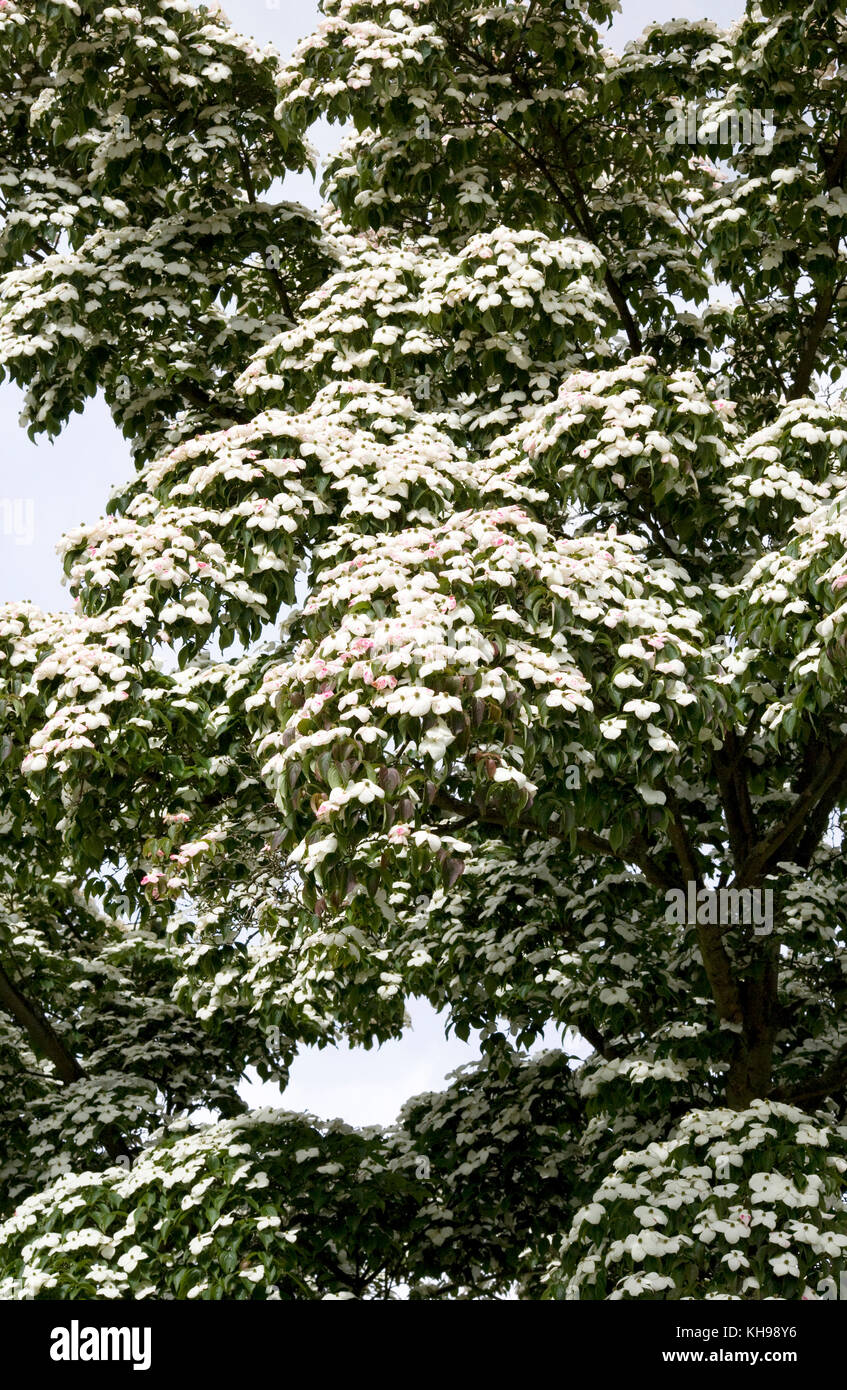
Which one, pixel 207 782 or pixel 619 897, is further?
pixel 619 897

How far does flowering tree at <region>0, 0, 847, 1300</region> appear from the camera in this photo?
331 inches

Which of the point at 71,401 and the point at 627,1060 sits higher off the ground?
the point at 71,401

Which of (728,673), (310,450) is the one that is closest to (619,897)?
(728,673)

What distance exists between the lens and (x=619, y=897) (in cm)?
1111

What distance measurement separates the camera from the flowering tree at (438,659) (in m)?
8.41

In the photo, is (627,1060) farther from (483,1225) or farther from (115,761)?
(115,761)

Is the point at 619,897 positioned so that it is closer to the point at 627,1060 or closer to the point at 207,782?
the point at 627,1060

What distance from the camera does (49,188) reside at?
42.4ft

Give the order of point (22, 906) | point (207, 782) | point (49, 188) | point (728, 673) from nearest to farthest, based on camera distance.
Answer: point (728, 673)
point (207, 782)
point (49, 188)
point (22, 906)

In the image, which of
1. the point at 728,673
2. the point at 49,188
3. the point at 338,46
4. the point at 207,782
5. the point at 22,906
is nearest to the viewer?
the point at 728,673

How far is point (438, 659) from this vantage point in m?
7.24

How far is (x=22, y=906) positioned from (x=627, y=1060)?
6.38 metres

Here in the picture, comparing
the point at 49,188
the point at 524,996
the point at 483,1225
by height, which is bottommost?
the point at 483,1225
